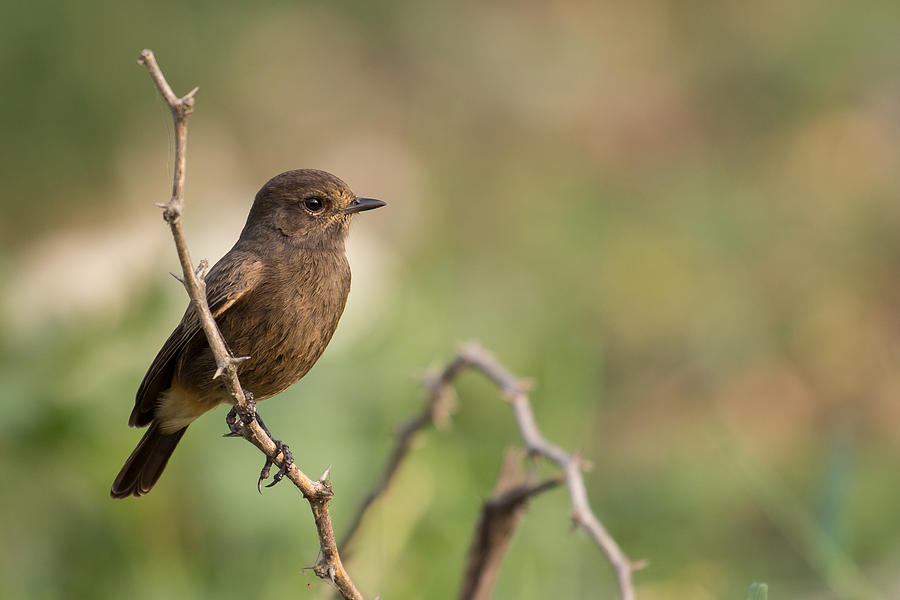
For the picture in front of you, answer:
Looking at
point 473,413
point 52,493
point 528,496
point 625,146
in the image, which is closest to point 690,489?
point 473,413

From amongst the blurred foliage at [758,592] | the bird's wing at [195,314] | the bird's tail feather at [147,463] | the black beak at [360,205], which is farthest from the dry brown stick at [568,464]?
the bird's tail feather at [147,463]

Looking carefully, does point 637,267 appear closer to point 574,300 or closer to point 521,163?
point 574,300

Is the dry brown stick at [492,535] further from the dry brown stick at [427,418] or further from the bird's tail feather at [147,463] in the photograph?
the bird's tail feather at [147,463]

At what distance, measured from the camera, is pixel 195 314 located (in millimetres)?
2789

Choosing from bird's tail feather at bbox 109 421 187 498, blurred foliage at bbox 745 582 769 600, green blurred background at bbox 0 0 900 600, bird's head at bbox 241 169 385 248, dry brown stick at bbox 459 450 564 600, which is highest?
green blurred background at bbox 0 0 900 600

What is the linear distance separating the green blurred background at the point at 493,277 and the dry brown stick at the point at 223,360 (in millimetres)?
1091

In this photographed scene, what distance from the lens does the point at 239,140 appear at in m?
8.64

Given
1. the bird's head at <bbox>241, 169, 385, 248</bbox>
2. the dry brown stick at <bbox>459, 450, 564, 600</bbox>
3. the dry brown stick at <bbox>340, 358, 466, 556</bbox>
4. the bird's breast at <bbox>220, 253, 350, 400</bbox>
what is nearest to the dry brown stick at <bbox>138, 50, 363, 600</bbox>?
the bird's breast at <bbox>220, 253, 350, 400</bbox>

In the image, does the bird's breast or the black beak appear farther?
the black beak

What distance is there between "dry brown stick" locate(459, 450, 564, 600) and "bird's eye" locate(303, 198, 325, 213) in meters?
0.84

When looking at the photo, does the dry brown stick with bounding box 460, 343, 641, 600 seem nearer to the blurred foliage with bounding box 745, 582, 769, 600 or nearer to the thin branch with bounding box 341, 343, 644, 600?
the thin branch with bounding box 341, 343, 644, 600

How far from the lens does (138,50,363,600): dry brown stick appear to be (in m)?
1.89

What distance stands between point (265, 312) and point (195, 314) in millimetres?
172

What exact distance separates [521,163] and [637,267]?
1672 millimetres
